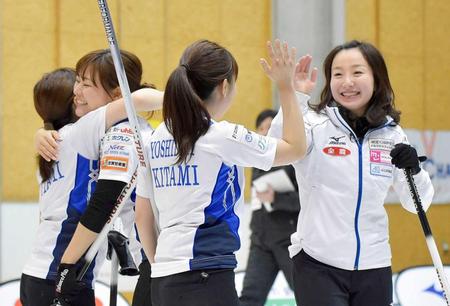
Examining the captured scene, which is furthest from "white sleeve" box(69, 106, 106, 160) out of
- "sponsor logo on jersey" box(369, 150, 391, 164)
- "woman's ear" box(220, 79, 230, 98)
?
"sponsor logo on jersey" box(369, 150, 391, 164)

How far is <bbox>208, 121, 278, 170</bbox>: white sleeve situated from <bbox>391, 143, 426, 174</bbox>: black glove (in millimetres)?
600

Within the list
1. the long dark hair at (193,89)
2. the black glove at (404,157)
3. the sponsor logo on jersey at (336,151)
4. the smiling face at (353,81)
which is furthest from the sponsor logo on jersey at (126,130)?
the black glove at (404,157)

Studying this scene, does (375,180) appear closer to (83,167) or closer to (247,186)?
(83,167)

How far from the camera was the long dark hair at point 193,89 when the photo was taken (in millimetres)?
2777

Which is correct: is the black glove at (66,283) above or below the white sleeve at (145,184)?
below

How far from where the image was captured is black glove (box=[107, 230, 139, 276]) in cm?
321

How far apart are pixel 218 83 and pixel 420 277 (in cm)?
410

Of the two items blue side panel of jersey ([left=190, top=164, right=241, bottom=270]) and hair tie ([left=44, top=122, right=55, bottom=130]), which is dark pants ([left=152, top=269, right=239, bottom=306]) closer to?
blue side panel of jersey ([left=190, top=164, right=241, bottom=270])

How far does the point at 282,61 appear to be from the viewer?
2898 mm

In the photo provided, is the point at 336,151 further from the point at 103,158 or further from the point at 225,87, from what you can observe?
the point at 103,158

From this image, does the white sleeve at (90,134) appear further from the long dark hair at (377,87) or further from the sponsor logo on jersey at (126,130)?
the long dark hair at (377,87)

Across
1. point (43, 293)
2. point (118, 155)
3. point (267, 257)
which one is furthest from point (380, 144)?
point (267, 257)

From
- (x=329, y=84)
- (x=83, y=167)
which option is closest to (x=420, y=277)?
(x=329, y=84)

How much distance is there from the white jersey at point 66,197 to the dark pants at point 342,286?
80 centimetres
